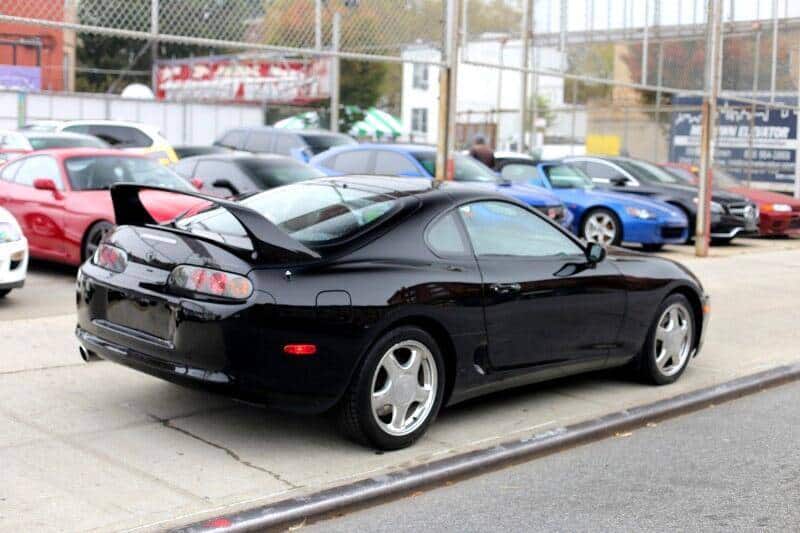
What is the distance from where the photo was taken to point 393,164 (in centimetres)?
1611

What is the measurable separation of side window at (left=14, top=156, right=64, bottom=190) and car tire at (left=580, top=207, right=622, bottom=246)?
8.60m

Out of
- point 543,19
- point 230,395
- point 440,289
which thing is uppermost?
point 543,19

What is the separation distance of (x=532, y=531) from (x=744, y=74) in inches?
703

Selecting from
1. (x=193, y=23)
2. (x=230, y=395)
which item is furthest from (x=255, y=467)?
(x=193, y=23)

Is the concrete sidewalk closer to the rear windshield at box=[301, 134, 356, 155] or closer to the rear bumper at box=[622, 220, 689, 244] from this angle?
the rear bumper at box=[622, 220, 689, 244]

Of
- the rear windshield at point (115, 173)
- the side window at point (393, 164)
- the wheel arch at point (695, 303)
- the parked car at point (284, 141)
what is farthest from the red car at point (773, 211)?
the wheel arch at point (695, 303)

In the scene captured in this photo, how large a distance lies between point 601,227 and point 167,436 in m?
12.4

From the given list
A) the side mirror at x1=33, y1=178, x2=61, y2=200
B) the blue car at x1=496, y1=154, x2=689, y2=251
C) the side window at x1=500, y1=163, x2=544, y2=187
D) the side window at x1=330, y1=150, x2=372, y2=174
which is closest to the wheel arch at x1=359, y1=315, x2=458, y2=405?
the side mirror at x1=33, y1=178, x2=61, y2=200

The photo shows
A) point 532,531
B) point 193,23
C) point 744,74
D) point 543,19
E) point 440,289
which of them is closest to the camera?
point 532,531

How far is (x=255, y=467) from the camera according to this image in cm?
556

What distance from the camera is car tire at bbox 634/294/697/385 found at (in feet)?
25.2

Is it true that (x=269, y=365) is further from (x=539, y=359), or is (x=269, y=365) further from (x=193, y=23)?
(x=193, y=23)

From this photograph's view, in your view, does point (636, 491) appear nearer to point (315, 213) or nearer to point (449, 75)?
point (315, 213)

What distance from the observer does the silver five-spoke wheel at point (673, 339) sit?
25.6 ft
